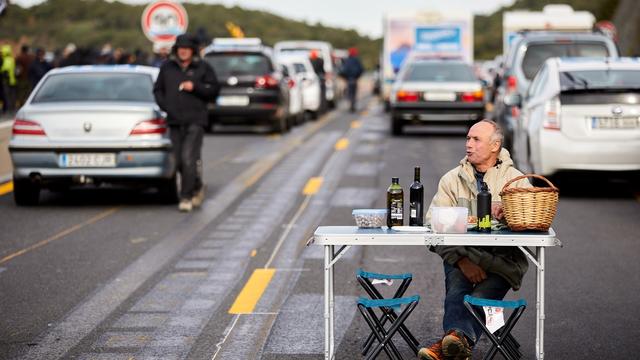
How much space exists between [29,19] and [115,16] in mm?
21893

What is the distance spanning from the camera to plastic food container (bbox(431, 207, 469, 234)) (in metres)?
6.68

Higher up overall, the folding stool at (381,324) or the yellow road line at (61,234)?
the folding stool at (381,324)

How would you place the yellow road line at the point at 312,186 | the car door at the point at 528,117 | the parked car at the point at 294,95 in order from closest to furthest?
the yellow road line at the point at 312,186 → the car door at the point at 528,117 → the parked car at the point at 294,95

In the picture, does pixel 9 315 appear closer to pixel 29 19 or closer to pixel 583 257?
pixel 583 257

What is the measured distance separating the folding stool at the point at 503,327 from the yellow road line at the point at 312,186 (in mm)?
9507

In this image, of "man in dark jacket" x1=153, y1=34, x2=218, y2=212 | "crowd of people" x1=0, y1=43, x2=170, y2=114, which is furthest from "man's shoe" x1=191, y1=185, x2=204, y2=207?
"crowd of people" x1=0, y1=43, x2=170, y2=114

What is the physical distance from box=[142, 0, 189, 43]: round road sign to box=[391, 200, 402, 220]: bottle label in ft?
63.3

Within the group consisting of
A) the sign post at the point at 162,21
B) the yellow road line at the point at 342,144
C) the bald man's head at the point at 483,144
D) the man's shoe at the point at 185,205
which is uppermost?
the sign post at the point at 162,21

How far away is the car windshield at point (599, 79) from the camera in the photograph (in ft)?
51.4

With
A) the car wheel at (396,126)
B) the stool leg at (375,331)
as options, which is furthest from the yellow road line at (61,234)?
the car wheel at (396,126)

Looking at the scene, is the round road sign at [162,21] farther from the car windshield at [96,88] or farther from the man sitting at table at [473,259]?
the man sitting at table at [473,259]

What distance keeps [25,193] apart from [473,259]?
30.1 feet

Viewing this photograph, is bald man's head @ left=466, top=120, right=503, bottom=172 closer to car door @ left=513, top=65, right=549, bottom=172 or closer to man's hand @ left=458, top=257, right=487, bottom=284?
man's hand @ left=458, top=257, right=487, bottom=284

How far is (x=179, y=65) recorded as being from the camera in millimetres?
14969
